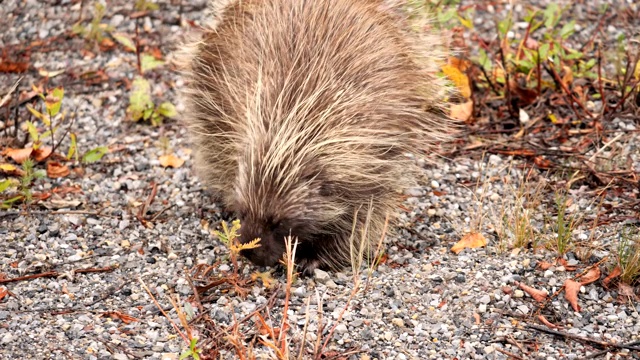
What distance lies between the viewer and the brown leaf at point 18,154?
4652mm

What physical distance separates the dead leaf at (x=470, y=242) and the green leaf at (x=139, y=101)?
2193 mm

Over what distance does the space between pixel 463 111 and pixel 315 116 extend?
172 cm

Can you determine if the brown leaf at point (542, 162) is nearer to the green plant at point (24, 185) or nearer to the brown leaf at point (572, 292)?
the brown leaf at point (572, 292)

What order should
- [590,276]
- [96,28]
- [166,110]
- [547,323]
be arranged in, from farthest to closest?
[96,28]
[166,110]
[590,276]
[547,323]

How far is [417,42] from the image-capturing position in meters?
4.39

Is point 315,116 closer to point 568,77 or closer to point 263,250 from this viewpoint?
point 263,250

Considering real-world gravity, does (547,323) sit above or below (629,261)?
below

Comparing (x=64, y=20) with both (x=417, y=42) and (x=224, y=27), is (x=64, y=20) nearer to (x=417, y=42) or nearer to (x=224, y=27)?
(x=224, y=27)

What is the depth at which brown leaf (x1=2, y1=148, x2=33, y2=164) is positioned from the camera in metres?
4.65

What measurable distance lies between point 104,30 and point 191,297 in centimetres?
282

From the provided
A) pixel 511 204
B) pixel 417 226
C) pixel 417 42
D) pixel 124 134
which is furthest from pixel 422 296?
pixel 124 134

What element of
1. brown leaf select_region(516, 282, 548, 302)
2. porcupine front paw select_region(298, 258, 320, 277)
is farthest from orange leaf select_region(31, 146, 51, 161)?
brown leaf select_region(516, 282, 548, 302)

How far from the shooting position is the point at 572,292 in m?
3.72

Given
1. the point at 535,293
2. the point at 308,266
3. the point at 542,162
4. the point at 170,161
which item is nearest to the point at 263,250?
the point at 308,266
